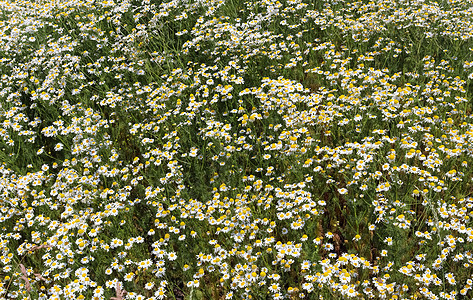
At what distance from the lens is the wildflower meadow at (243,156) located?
3637 mm

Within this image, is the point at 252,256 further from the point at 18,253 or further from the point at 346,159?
the point at 18,253

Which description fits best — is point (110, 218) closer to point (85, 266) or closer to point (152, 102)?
point (85, 266)

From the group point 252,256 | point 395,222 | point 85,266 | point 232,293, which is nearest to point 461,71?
point 395,222

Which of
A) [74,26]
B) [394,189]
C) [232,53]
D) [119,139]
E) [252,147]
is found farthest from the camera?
[74,26]

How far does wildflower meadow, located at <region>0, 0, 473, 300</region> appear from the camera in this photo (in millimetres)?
3637

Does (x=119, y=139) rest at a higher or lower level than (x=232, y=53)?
lower

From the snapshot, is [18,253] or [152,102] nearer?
[18,253]

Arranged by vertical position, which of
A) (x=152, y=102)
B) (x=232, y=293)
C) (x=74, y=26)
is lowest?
(x=232, y=293)

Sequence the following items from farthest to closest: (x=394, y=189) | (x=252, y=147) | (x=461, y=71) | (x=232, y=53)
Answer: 1. (x=232, y=53)
2. (x=461, y=71)
3. (x=252, y=147)
4. (x=394, y=189)

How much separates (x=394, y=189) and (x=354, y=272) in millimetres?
1060

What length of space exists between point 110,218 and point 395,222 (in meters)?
2.71

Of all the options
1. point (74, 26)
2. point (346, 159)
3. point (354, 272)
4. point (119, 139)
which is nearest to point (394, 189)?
point (346, 159)

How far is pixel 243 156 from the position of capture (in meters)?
4.75

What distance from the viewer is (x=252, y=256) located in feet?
11.9
